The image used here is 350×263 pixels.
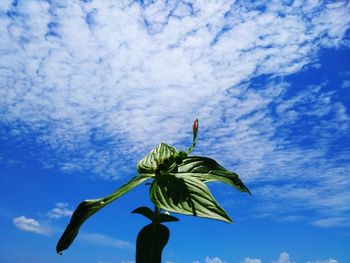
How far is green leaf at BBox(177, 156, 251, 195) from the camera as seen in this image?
130 centimetres

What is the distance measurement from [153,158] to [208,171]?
208 mm

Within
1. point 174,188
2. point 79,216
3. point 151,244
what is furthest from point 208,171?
point 79,216

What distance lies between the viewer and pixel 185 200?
1.15 meters

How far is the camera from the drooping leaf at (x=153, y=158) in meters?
1.36

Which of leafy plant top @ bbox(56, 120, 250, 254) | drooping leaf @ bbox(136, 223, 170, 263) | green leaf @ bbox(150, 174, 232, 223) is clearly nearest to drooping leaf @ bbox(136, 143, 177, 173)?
leafy plant top @ bbox(56, 120, 250, 254)

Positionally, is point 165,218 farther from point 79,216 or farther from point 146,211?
point 79,216

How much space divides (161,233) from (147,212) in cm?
11

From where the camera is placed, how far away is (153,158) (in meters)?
1.40

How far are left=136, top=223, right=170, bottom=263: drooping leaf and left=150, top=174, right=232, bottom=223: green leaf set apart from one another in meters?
0.10

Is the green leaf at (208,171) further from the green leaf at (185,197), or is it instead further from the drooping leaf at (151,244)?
the drooping leaf at (151,244)

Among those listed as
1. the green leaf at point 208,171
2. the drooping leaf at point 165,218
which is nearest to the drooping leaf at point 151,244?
the drooping leaf at point 165,218

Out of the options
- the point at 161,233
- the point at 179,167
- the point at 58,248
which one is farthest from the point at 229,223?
the point at 58,248

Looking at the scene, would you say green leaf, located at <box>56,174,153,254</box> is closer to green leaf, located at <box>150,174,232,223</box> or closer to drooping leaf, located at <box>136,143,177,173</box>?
green leaf, located at <box>150,174,232,223</box>

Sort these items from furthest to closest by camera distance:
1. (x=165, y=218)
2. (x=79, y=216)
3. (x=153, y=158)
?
(x=153, y=158)
(x=165, y=218)
(x=79, y=216)
